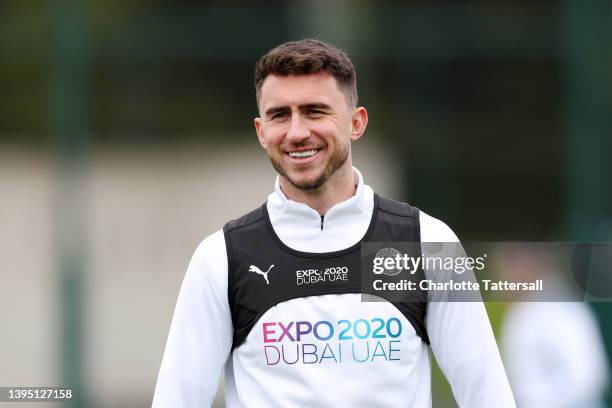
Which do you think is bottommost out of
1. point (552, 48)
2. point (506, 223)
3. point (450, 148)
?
point (506, 223)

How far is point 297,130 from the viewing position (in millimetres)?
3332

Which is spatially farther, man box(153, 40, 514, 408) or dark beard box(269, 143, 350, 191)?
dark beard box(269, 143, 350, 191)

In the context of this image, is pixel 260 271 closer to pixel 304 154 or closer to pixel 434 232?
pixel 304 154

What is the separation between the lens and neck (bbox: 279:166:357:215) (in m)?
3.47

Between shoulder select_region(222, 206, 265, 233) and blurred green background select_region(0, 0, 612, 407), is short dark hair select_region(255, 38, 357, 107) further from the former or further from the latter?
blurred green background select_region(0, 0, 612, 407)

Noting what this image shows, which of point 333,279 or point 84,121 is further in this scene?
point 84,121

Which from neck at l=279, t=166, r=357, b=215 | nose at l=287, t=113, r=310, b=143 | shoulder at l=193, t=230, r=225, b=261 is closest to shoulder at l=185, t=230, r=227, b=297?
shoulder at l=193, t=230, r=225, b=261

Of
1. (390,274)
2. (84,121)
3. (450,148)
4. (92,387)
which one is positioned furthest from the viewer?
(450,148)

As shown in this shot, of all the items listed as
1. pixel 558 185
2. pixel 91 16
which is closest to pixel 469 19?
pixel 558 185

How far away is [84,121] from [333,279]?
6.82m

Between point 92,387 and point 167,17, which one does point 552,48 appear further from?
point 92,387

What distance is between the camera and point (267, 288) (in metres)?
3.38

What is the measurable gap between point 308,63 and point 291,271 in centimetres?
60

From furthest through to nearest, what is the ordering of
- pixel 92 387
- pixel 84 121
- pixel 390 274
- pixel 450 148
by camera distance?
pixel 450 148, pixel 84 121, pixel 92 387, pixel 390 274
